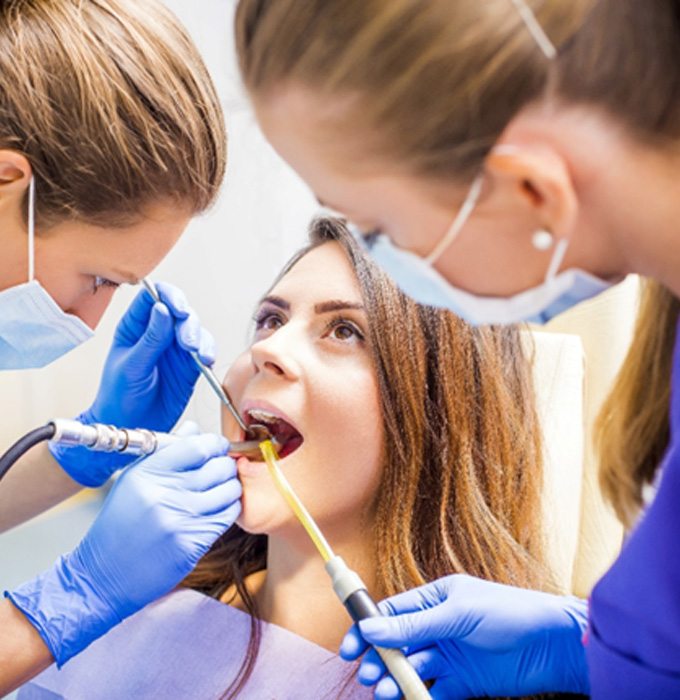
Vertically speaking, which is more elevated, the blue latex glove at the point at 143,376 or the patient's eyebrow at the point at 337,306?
the patient's eyebrow at the point at 337,306

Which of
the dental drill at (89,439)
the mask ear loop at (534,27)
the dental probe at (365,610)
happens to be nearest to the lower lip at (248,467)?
the dental drill at (89,439)

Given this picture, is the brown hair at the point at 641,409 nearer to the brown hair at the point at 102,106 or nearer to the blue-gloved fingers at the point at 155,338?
the brown hair at the point at 102,106

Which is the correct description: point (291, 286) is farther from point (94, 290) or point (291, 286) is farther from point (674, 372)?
point (674, 372)

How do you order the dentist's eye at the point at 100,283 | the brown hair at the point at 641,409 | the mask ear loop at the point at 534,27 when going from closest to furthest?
the mask ear loop at the point at 534,27 < the brown hair at the point at 641,409 < the dentist's eye at the point at 100,283

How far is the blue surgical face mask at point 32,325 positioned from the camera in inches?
50.5

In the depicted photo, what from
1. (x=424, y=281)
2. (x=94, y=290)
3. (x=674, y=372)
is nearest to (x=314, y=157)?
(x=424, y=281)

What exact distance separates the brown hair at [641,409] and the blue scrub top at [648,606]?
0.10m

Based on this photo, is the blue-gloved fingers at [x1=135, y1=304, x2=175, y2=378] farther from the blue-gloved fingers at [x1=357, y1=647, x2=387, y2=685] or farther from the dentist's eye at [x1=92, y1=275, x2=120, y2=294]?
the blue-gloved fingers at [x1=357, y1=647, x2=387, y2=685]

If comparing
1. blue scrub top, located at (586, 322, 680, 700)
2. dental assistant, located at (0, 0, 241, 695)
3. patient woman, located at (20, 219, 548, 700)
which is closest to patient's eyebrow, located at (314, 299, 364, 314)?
patient woman, located at (20, 219, 548, 700)

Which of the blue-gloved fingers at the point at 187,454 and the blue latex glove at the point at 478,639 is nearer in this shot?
the blue latex glove at the point at 478,639

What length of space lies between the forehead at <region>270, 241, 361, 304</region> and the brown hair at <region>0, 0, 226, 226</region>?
0.32m

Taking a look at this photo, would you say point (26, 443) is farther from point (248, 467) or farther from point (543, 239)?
point (543, 239)

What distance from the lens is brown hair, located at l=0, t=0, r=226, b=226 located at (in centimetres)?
117

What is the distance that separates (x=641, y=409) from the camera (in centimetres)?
109
